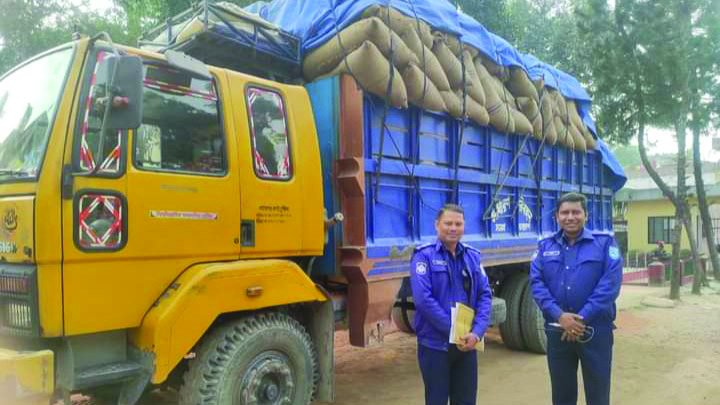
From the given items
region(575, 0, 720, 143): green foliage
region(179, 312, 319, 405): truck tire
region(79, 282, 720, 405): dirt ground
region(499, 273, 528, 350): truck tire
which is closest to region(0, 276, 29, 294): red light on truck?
region(179, 312, 319, 405): truck tire

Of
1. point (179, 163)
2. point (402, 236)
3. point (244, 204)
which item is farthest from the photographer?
point (402, 236)

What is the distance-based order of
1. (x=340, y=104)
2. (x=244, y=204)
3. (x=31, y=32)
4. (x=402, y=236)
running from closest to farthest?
1. (x=244, y=204)
2. (x=340, y=104)
3. (x=402, y=236)
4. (x=31, y=32)

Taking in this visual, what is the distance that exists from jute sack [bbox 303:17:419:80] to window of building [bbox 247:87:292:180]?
57cm

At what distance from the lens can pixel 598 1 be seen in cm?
1202

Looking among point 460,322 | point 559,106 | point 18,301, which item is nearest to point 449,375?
point 460,322

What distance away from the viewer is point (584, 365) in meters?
3.45

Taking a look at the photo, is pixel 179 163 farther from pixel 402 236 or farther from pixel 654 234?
pixel 654 234

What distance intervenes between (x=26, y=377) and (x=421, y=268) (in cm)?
194

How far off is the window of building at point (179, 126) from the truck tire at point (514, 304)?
4.21 metres

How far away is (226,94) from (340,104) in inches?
36.6

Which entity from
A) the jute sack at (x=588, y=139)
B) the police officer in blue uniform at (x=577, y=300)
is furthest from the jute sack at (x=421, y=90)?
the jute sack at (x=588, y=139)

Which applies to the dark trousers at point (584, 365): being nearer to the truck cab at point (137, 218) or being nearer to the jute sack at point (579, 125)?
the truck cab at point (137, 218)

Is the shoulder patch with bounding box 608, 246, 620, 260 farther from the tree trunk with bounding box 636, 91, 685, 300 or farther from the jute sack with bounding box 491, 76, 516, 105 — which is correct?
the tree trunk with bounding box 636, 91, 685, 300

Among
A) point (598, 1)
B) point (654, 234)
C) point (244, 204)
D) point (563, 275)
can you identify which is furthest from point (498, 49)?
point (654, 234)
